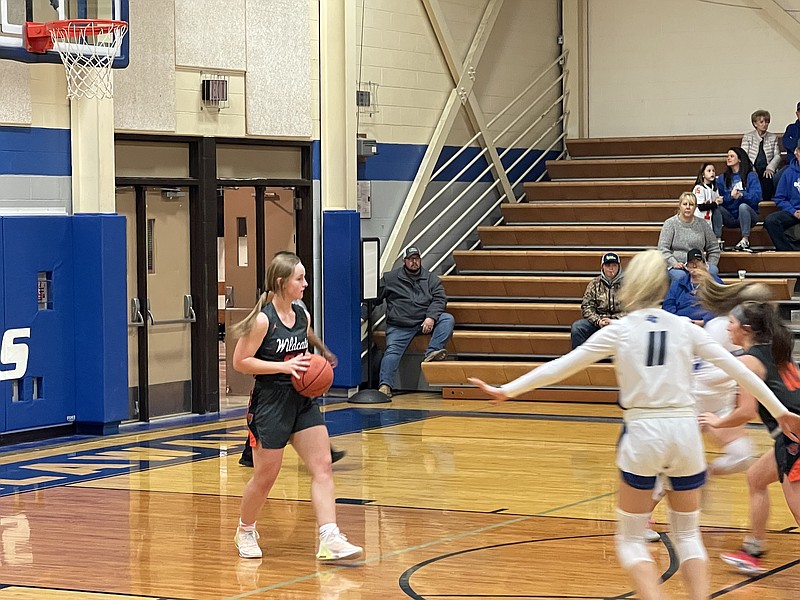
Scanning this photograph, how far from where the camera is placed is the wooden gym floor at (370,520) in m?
6.26

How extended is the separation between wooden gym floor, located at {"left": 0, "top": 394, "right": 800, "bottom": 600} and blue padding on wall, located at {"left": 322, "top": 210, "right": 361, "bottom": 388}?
7.77 feet

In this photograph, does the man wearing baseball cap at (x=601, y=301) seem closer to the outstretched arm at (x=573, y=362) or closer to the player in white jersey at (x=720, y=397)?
the player in white jersey at (x=720, y=397)

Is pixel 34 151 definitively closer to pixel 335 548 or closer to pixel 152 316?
pixel 152 316

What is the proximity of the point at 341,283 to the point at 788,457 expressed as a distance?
8.46m

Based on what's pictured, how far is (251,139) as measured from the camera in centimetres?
1337

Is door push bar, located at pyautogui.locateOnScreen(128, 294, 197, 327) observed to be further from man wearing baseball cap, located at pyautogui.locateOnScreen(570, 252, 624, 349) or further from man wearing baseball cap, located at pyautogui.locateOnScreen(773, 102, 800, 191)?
man wearing baseball cap, located at pyautogui.locateOnScreen(773, 102, 800, 191)

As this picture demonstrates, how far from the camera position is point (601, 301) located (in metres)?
13.4

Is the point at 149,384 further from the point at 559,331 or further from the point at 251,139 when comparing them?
the point at 559,331

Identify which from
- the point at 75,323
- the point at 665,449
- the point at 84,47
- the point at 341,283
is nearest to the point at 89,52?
the point at 84,47

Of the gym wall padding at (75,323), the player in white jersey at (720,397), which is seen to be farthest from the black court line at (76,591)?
the gym wall padding at (75,323)

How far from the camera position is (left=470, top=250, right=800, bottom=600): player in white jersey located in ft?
A: 16.0

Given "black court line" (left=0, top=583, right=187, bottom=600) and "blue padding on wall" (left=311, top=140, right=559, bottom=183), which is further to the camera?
"blue padding on wall" (left=311, top=140, right=559, bottom=183)

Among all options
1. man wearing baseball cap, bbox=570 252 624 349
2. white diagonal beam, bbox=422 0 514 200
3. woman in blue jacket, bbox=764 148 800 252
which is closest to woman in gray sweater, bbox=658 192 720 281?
man wearing baseball cap, bbox=570 252 624 349

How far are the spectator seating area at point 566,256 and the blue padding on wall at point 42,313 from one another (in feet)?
13.4
